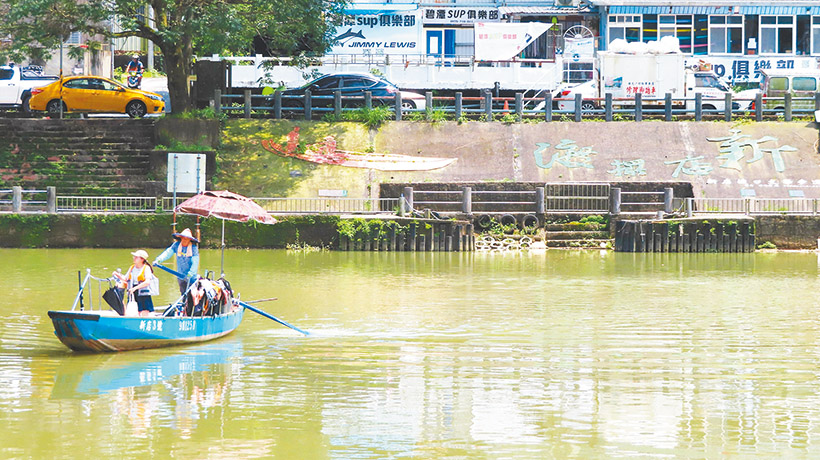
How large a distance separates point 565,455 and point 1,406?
6507 millimetres

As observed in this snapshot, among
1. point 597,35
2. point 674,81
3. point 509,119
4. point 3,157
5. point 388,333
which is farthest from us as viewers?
point 597,35

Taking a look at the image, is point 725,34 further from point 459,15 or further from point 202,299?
point 202,299

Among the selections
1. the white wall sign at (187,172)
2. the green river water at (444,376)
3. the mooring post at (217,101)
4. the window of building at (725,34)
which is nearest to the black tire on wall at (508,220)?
the green river water at (444,376)

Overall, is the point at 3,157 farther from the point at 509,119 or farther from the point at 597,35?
the point at 597,35

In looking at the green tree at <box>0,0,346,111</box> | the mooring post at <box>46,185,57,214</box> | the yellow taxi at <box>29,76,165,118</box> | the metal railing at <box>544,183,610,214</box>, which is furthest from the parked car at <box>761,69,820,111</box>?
the mooring post at <box>46,185,57,214</box>

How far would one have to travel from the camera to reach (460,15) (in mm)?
52656

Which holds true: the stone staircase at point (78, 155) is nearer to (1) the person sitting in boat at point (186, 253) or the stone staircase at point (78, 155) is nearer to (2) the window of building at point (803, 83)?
(1) the person sitting in boat at point (186, 253)

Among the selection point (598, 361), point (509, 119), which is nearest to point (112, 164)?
point (509, 119)

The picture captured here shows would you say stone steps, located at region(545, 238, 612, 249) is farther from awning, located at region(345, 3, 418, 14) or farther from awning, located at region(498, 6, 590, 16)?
awning, located at region(498, 6, 590, 16)

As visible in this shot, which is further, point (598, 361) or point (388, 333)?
point (388, 333)

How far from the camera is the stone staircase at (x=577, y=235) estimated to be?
33.4 m

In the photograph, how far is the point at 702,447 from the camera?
12641 mm

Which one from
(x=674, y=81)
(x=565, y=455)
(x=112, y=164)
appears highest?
(x=674, y=81)

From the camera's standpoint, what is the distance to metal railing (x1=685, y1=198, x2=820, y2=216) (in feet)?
109
